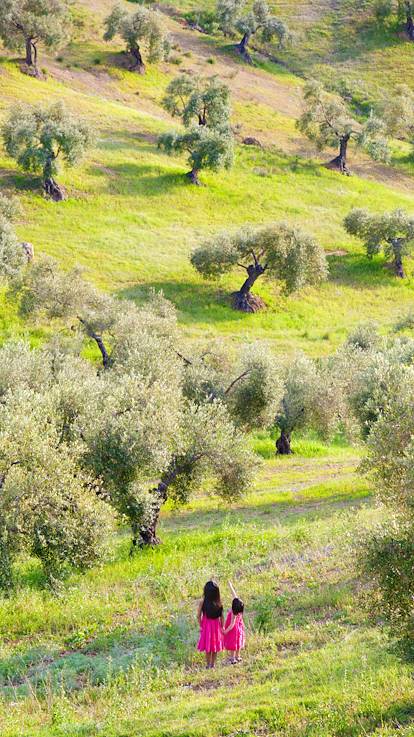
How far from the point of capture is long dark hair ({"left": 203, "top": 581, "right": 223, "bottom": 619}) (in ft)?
57.3

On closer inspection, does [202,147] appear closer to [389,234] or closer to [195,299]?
[389,234]

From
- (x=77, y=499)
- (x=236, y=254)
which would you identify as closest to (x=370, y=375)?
(x=77, y=499)

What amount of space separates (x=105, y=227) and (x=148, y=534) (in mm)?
51375

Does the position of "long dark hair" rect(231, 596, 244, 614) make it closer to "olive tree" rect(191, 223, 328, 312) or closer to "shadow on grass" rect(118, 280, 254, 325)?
"shadow on grass" rect(118, 280, 254, 325)

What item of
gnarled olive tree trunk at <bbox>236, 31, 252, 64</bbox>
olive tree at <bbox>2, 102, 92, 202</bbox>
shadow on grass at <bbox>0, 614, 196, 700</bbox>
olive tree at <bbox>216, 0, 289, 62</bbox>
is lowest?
shadow on grass at <bbox>0, 614, 196, 700</bbox>

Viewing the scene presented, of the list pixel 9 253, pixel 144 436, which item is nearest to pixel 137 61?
pixel 9 253

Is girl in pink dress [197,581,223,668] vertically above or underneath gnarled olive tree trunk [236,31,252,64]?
underneath

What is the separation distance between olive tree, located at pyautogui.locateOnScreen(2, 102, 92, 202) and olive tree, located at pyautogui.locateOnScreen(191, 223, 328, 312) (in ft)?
59.6

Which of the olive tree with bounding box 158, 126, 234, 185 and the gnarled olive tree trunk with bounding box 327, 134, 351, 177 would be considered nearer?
the olive tree with bounding box 158, 126, 234, 185

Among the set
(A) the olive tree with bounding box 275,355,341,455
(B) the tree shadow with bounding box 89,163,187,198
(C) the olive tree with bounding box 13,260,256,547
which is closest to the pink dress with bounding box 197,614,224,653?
(C) the olive tree with bounding box 13,260,256,547

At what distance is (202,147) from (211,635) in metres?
74.7

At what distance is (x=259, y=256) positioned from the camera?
69.6 m

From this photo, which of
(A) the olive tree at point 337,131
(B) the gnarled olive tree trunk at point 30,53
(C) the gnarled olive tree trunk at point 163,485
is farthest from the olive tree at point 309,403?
(B) the gnarled olive tree trunk at point 30,53

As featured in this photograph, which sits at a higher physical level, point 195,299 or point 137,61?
point 137,61
